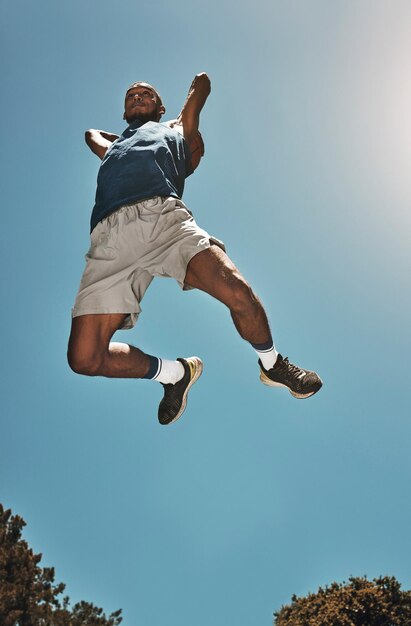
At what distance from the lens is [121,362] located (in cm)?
457

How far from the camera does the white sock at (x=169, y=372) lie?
15.8ft

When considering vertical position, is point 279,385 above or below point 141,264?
below

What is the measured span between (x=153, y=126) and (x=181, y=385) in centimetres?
209

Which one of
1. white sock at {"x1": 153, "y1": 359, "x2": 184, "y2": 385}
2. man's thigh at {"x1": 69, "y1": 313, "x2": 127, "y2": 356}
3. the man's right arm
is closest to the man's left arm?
the man's right arm

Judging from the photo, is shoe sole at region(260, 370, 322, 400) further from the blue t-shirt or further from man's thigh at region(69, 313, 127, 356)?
the blue t-shirt

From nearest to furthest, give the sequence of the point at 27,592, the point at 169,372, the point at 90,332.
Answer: the point at 90,332 → the point at 169,372 → the point at 27,592

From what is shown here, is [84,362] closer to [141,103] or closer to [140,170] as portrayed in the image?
[140,170]

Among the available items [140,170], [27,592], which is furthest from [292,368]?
[27,592]

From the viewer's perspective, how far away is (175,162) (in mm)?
4703

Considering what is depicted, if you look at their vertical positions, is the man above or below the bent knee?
above

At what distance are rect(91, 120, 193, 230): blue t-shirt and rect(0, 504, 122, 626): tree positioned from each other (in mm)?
15907

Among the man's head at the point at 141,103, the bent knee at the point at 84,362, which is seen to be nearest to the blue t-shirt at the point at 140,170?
the man's head at the point at 141,103

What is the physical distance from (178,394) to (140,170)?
181 centimetres

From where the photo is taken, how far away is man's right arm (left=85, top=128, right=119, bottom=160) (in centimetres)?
536
